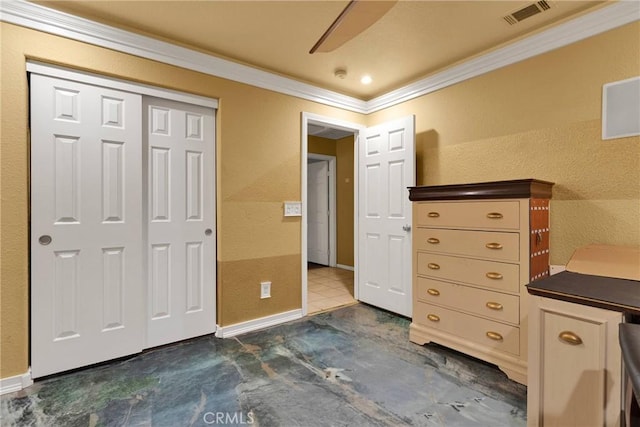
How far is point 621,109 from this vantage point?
192cm

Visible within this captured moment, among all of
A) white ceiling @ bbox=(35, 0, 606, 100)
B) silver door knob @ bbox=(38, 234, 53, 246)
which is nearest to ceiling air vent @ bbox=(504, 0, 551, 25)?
white ceiling @ bbox=(35, 0, 606, 100)

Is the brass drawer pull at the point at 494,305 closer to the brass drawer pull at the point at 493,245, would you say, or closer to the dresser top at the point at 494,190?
the brass drawer pull at the point at 493,245

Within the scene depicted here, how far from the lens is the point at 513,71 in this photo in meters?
2.40

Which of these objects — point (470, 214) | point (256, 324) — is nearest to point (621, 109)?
point (470, 214)

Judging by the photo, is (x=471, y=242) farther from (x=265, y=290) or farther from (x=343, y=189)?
(x=343, y=189)

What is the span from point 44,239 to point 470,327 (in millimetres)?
2957

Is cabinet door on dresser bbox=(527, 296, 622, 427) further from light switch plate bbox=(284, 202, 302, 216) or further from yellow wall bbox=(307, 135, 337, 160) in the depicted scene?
yellow wall bbox=(307, 135, 337, 160)

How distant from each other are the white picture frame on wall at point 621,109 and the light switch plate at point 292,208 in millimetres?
2388

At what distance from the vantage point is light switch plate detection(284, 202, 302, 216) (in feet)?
9.76

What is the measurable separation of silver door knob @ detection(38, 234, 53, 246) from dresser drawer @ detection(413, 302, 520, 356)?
2.70 meters

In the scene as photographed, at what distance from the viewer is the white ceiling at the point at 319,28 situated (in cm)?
193

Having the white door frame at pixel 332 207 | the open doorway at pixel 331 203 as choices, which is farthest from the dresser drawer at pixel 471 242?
the white door frame at pixel 332 207

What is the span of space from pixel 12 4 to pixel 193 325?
2459mm

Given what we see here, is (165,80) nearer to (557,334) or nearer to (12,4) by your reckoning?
(12,4)
